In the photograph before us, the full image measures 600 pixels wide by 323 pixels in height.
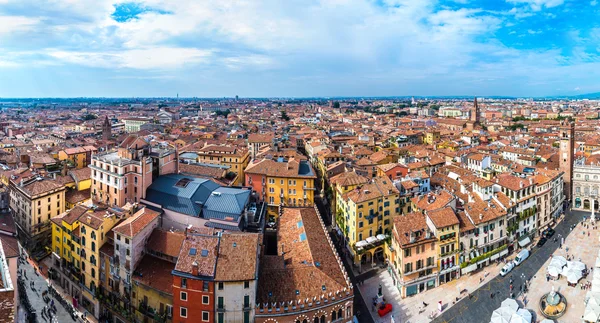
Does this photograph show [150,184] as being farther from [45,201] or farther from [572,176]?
[572,176]

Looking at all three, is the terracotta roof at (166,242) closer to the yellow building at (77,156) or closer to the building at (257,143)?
the yellow building at (77,156)

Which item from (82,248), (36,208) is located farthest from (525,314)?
(36,208)

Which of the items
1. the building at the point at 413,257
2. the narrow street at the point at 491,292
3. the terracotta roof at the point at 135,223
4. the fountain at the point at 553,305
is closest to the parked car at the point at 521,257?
the narrow street at the point at 491,292

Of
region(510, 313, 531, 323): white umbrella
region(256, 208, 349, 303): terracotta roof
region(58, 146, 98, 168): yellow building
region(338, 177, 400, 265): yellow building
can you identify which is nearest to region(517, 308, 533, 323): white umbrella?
region(510, 313, 531, 323): white umbrella

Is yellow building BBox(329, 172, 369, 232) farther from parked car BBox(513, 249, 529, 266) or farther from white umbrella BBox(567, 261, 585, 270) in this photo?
white umbrella BBox(567, 261, 585, 270)

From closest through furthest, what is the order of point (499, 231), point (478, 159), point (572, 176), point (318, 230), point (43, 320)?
1. point (43, 320)
2. point (318, 230)
3. point (499, 231)
4. point (572, 176)
5. point (478, 159)

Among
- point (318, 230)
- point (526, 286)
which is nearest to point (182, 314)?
point (318, 230)

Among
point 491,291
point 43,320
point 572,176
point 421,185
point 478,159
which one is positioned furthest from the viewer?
point 478,159
